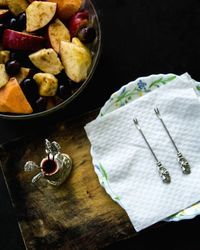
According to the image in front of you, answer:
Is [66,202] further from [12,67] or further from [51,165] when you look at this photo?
[12,67]

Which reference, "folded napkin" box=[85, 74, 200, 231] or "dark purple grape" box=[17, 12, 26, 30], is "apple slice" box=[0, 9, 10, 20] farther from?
"folded napkin" box=[85, 74, 200, 231]

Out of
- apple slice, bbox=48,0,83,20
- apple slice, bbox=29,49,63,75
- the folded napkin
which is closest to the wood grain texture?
the folded napkin

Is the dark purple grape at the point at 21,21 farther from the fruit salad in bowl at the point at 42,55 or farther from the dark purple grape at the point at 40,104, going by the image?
the dark purple grape at the point at 40,104

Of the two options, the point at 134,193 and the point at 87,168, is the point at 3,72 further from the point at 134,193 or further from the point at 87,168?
the point at 134,193

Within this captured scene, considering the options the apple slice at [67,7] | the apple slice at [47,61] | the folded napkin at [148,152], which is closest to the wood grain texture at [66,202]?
the folded napkin at [148,152]

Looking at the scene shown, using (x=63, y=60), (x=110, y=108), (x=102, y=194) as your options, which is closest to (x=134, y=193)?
(x=102, y=194)

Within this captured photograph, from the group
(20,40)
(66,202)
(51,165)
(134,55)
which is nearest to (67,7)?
(20,40)
